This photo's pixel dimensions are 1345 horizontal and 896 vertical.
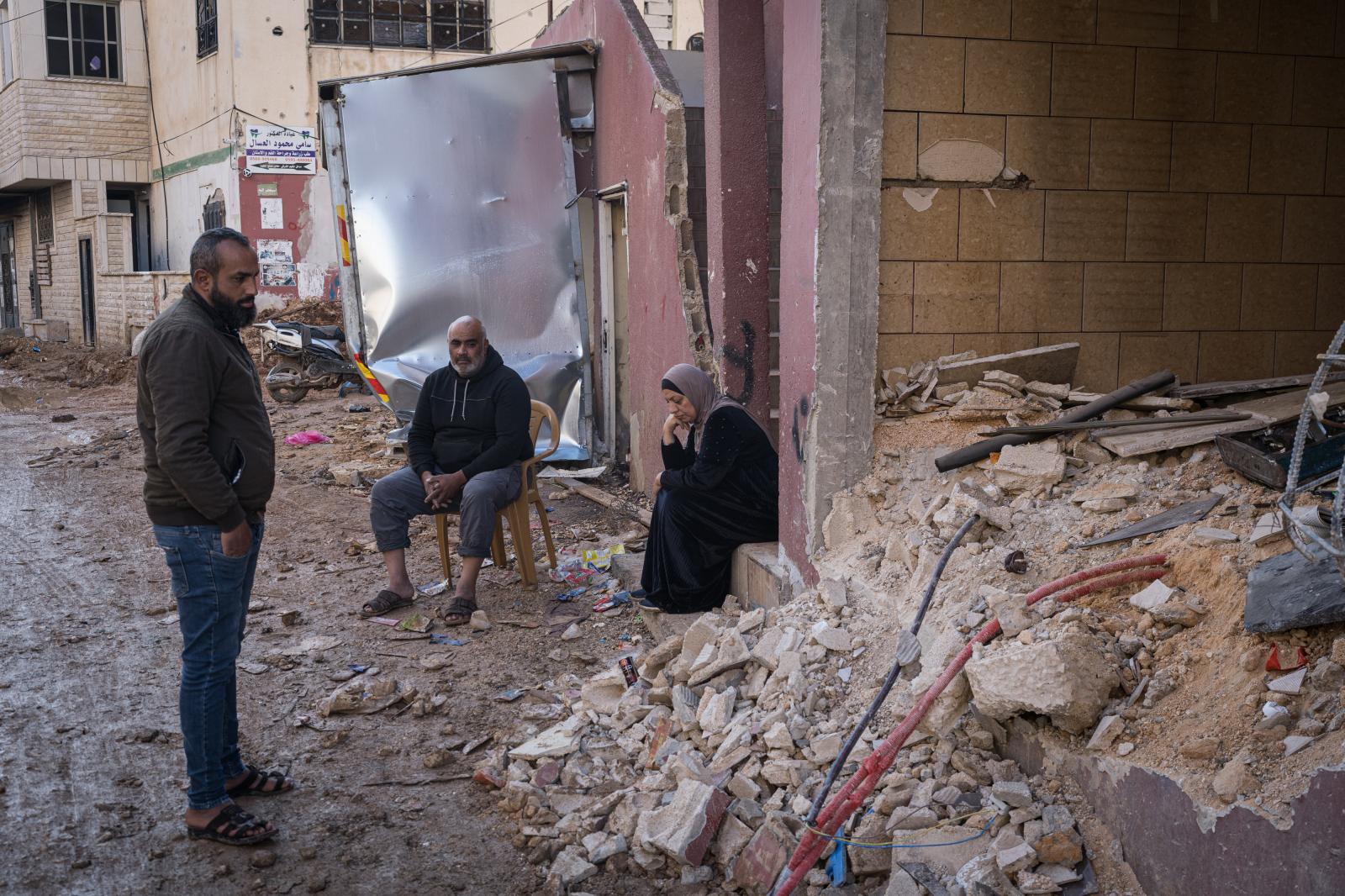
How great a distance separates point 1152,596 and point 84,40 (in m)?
23.6

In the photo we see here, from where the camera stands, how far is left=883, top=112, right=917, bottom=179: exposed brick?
433 cm

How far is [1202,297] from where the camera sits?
4754 mm

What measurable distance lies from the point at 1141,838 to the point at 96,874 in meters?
2.94

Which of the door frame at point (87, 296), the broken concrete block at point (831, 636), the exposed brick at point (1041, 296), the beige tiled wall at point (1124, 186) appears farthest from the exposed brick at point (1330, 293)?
the door frame at point (87, 296)

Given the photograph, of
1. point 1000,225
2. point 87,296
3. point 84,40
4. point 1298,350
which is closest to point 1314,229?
point 1298,350

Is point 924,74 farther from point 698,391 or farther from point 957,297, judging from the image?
point 698,391

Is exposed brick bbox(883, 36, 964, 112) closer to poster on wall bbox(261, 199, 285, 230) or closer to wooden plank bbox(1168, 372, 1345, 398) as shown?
wooden plank bbox(1168, 372, 1345, 398)

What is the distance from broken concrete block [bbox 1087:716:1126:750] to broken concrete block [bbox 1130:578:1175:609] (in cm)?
38

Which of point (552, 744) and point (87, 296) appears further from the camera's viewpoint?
point (87, 296)

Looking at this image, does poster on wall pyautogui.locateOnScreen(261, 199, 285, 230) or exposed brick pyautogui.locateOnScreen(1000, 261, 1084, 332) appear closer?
exposed brick pyautogui.locateOnScreen(1000, 261, 1084, 332)

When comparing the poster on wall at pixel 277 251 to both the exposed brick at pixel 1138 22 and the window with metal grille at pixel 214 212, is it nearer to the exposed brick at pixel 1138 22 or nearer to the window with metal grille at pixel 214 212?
the window with metal grille at pixel 214 212

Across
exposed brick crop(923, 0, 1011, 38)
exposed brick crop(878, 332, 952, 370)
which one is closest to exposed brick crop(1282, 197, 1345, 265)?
exposed brick crop(923, 0, 1011, 38)

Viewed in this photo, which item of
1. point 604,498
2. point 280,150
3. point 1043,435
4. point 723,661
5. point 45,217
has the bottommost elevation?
point 604,498

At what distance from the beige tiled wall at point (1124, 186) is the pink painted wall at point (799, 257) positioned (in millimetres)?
296
